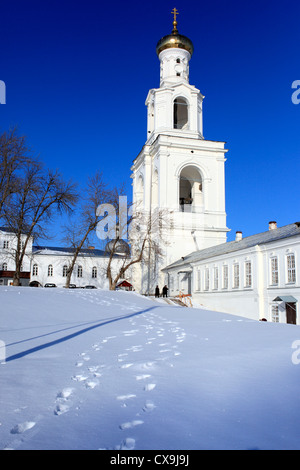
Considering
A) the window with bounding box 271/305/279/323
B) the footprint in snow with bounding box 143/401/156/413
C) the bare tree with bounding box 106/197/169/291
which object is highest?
the bare tree with bounding box 106/197/169/291

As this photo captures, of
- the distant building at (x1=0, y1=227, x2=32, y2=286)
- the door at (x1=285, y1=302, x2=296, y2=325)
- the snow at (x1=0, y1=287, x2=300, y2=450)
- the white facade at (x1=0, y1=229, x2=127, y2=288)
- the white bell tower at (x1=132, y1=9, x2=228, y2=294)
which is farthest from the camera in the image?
the white facade at (x1=0, y1=229, x2=127, y2=288)

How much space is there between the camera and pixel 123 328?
36.5ft

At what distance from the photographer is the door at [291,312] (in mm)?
23234

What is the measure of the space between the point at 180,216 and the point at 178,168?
5713mm

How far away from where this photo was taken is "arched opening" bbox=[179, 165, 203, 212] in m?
47.7

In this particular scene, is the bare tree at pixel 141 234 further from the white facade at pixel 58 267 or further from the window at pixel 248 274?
the white facade at pixel 58 267

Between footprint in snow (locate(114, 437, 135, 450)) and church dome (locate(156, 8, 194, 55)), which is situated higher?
church dome (locate(156, 8, 194, 55))

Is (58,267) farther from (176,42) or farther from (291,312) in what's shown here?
(291,312)

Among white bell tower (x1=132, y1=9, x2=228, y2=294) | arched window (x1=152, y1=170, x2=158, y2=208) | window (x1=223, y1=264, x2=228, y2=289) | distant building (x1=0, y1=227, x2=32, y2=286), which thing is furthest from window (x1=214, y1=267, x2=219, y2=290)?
distant building (x1=0, y1=227, x2=32, y2=286)

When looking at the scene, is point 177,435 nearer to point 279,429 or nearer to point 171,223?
point 279,429

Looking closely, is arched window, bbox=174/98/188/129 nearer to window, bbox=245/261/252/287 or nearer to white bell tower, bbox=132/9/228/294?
white bell tower, bbox=132/9/228/294

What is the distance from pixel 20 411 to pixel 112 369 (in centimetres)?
204

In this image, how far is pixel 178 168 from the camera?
45.8m

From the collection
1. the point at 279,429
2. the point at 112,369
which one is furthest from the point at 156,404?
the point at 112,369
